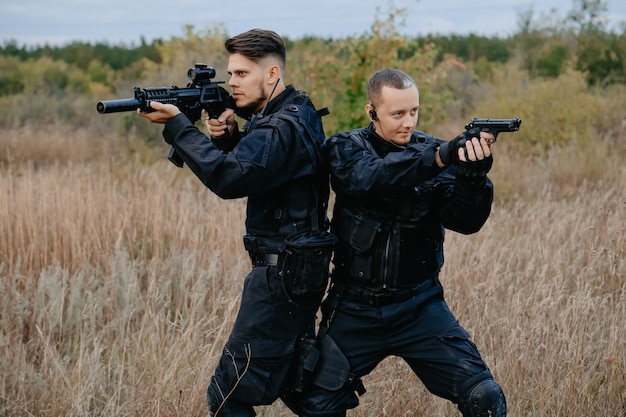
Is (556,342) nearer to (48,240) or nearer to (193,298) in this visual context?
(193,298)

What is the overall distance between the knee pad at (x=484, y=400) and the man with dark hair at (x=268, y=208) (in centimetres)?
73

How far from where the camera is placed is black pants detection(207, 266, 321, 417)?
10.6 ft

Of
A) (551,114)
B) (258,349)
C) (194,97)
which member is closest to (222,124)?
(194,97)

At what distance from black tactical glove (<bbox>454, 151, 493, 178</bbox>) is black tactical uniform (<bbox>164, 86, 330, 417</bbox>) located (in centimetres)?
64

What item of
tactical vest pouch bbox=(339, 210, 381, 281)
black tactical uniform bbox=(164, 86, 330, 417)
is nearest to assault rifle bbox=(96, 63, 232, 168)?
black tactical uniform bbox=(164, 86, 330, 417)

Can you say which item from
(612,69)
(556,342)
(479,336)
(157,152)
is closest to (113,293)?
(479,336)

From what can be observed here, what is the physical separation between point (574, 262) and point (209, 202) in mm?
3496

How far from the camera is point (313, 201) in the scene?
3330 mm

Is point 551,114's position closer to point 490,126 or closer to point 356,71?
point 356,71

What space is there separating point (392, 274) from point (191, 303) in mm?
2330

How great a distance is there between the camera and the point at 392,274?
3.21m

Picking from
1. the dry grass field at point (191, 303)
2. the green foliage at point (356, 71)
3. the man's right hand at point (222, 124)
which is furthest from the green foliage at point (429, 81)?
the man's right hand at point (222, 124)

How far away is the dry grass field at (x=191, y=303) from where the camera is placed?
408 cm

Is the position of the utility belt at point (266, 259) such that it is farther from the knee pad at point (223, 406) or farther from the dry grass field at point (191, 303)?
the dry grass field at point (191, 303)
